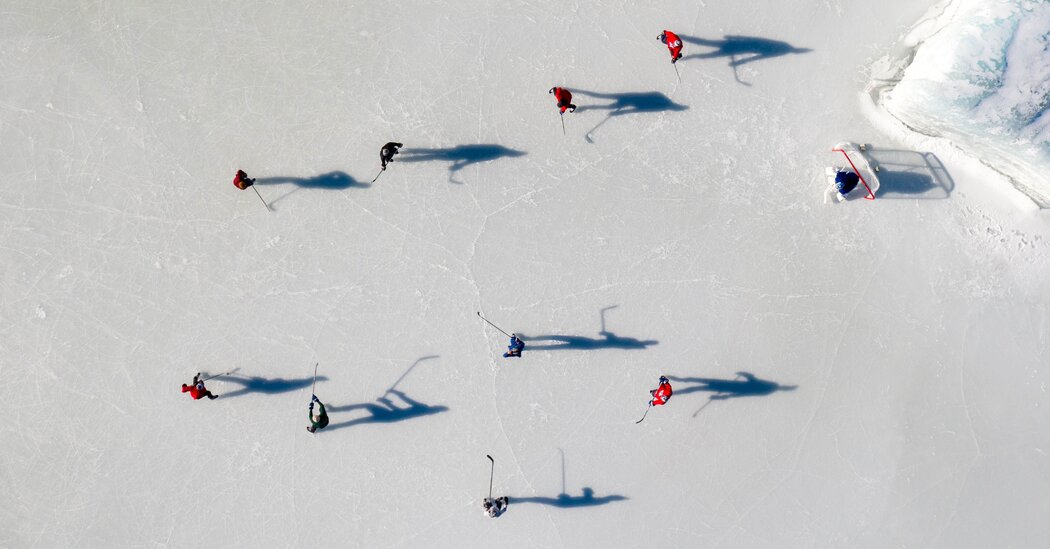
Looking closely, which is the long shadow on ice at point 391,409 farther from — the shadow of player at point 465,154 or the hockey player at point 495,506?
the shadow of player at point 465,154

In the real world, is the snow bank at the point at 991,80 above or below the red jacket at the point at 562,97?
below

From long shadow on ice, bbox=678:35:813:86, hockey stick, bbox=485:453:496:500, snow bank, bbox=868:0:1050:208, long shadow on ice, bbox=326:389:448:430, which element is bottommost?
hockey stick, bbox=485:453:496:500

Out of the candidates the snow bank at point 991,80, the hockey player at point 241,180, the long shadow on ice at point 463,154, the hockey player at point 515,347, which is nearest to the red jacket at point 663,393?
the hockey player at point 515,347

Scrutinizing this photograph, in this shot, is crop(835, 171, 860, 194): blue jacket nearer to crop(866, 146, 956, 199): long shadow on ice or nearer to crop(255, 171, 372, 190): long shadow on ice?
crop(866, 146, 956, 199): long shadow on ice

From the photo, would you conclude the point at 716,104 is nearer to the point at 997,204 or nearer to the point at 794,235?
the point at 794,235

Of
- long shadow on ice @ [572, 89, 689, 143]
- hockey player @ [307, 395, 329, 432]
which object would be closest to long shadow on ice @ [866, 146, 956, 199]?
long shadow on ice @ [572, 89, 689, 143]

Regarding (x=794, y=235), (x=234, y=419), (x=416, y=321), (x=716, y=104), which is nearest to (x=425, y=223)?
(x=416, y=321)
